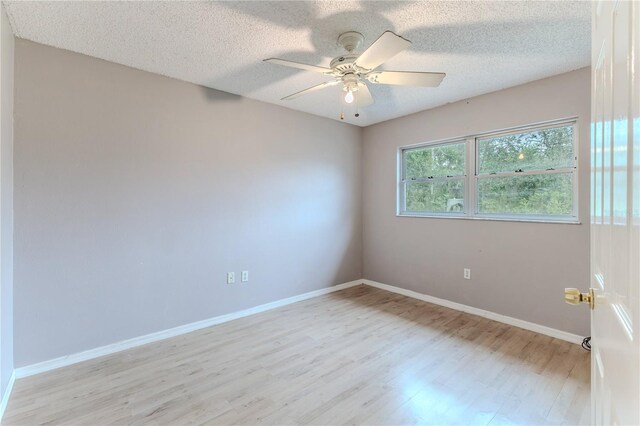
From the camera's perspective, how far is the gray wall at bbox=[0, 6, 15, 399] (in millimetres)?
1776

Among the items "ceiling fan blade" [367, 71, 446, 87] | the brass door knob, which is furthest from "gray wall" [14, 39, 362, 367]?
the brass door knob

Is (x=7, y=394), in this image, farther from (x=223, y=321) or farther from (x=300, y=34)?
(x=300, y=34)

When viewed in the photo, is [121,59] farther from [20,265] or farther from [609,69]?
[609,69]

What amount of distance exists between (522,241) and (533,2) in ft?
6.96

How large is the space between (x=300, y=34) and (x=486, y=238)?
277 centimetres

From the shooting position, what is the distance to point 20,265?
2.12 metres

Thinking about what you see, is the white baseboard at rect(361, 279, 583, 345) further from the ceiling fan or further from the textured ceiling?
the ceiling fan

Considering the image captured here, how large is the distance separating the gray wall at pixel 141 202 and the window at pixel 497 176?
148 centimetres

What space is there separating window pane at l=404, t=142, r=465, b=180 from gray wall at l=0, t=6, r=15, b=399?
3.94 m

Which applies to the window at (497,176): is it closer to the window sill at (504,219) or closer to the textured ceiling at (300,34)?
the window sill at (504,219)

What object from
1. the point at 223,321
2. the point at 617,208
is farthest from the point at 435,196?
the point at 617,208

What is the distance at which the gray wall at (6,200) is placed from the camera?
69.9 inches

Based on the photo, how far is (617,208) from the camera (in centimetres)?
64

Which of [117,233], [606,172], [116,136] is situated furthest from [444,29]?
[117,233]
